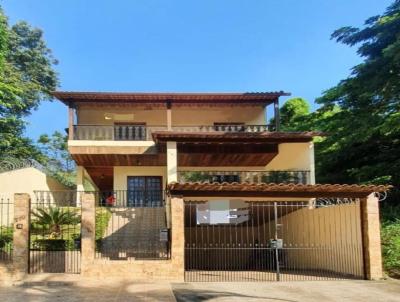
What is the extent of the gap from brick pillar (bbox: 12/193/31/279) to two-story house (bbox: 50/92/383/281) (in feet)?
5.64

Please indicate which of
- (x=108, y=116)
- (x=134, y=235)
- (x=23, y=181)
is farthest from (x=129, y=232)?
(x=108, y=116)

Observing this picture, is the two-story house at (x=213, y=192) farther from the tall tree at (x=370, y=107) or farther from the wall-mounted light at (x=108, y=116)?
the tall tree at (x=370, y=107)

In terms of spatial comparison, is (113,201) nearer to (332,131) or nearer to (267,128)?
(267,128)

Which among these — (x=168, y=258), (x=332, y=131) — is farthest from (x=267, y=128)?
(x=168, y=258)

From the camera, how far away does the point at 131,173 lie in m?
23.7

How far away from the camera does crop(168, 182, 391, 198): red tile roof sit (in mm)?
12594

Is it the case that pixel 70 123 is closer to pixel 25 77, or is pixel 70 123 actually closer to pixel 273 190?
pixel 273 190

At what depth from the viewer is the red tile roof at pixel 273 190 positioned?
12.6m

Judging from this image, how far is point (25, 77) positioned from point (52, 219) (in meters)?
19.5

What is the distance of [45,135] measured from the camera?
128 ft

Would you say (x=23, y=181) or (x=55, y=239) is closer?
(x=55, y=239)

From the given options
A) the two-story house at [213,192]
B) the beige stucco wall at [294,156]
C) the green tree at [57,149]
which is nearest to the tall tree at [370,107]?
the beige stucco wall at [294,156]

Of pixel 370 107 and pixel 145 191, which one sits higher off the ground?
pixel 370 107

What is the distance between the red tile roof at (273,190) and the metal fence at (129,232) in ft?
4.77
